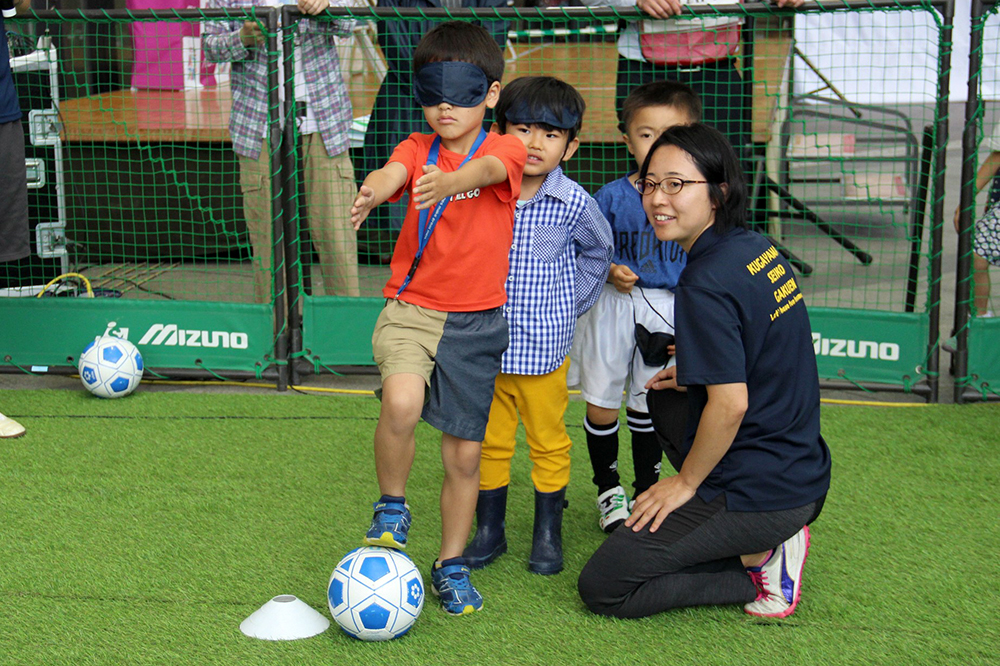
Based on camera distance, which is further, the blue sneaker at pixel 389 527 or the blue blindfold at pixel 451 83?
the blue blindfold at pixel 451 83

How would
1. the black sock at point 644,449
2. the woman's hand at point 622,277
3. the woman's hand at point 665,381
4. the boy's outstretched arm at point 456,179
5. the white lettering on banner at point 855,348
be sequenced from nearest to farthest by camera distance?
the boy's outstretched arm at point 456,179, the woman's hand at point 665,381, the woman's hand at point 622,277, the black sock at point 644,449, the white lettering on banner at point 855,348

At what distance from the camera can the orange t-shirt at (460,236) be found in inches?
→ 104

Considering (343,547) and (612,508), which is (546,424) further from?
(343,547)

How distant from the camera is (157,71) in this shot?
668 cm

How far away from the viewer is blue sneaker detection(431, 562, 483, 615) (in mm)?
2623

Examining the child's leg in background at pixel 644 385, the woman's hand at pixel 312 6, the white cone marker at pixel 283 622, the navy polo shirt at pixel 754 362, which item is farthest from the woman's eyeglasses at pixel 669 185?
the woman's hand at pixel 312 6

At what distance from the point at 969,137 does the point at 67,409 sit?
4.08 metres

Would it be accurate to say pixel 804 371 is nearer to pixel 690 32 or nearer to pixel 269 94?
pixel 690 32

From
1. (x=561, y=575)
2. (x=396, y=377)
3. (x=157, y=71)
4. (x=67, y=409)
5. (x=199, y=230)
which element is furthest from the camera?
(x=199, y=230)

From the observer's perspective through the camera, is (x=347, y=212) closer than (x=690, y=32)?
No

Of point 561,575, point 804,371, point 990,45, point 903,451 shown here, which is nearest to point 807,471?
point 804,371

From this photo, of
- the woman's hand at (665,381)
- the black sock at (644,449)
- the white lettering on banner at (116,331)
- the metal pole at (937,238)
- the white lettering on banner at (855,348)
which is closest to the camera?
the woman's hand at (665,381)

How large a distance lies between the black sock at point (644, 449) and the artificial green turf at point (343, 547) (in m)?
0.23

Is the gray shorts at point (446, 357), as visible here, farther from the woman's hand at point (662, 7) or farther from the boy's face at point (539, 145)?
the woman's hand at point (662, 7)
